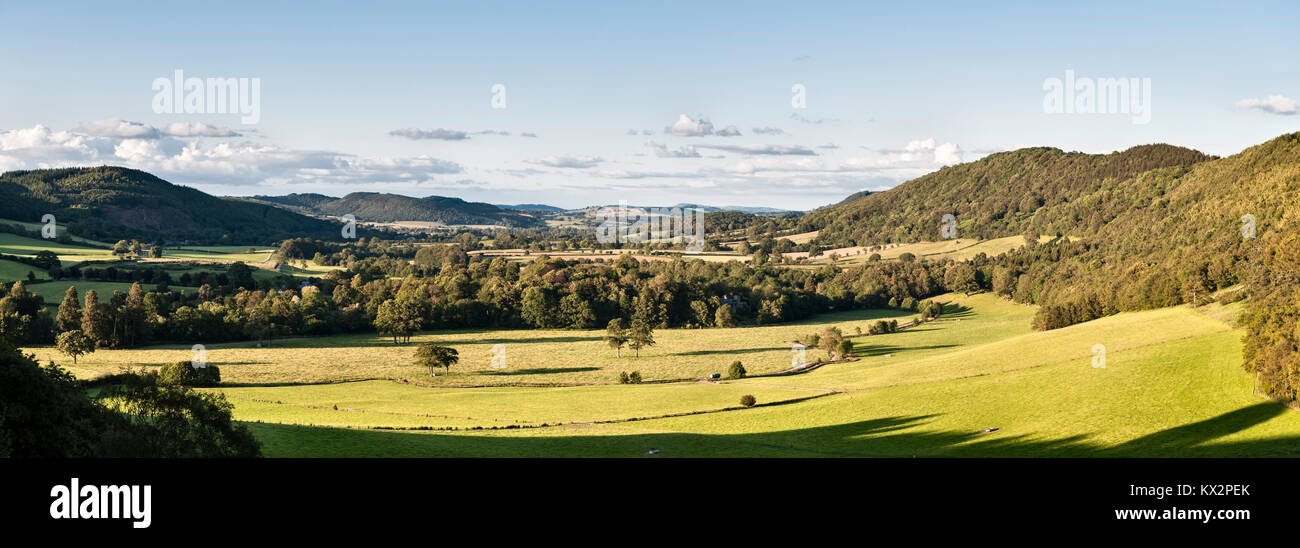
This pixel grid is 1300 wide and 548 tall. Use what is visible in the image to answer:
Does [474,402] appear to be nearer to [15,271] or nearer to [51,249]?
[15,271]

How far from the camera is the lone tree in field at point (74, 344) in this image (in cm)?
7912

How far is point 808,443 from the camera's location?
144ft

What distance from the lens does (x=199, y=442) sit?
98.5 ft

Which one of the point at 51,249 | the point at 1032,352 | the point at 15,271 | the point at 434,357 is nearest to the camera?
the point at 1032,352

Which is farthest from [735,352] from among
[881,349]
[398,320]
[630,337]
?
[398,320]

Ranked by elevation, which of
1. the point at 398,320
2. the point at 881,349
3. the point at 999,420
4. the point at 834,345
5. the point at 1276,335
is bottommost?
the point at 881,349

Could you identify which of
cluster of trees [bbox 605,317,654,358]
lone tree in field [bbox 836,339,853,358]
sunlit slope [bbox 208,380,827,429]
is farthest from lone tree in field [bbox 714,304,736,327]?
A: sunlit slope [bbox 208,380,827,429]

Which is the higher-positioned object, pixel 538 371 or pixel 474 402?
pixel 474 402

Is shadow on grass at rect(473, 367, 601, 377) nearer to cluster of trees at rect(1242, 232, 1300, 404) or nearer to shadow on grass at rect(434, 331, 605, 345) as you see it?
shadow on grass at rect(434, 331, 605, 345)

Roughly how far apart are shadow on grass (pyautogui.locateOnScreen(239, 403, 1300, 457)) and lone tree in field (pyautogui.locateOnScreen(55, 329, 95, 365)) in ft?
173

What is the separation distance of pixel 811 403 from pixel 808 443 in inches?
531
